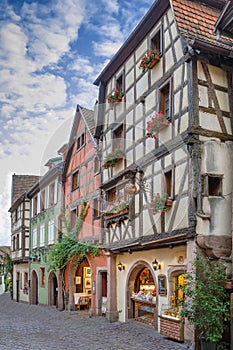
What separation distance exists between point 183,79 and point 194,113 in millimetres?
1202

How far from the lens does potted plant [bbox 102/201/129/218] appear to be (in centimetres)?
1519

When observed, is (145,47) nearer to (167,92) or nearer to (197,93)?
(167,92)

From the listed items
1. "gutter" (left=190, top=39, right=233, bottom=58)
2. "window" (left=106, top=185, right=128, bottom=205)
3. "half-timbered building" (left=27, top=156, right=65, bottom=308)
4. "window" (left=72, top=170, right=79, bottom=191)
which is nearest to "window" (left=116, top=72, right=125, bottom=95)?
"window" (left=106, top=185, right=128, bottom=205)

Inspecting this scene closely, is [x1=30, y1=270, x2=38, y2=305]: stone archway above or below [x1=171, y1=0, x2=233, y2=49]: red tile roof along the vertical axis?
below

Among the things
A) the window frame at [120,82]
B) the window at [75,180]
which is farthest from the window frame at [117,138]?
the window at [75,180]

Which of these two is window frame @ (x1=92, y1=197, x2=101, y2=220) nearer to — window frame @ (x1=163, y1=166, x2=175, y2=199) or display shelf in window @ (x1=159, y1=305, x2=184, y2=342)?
window frame @ (x1=163, y1=166, x2=175, y2=199)

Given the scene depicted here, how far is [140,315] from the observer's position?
15391mm

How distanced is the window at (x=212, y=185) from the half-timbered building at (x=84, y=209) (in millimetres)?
7571

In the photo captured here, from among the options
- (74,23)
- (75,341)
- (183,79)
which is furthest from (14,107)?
(75,341)

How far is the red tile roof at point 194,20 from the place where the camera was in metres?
12.4

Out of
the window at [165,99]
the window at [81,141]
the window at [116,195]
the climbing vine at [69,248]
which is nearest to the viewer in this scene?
the window at [165,99]

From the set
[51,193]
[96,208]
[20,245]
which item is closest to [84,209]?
[96,208]

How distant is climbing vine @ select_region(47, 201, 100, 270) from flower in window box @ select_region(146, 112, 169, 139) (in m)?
7.15

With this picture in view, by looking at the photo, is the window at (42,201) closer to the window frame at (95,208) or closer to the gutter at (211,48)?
the window frame at (95,208)
